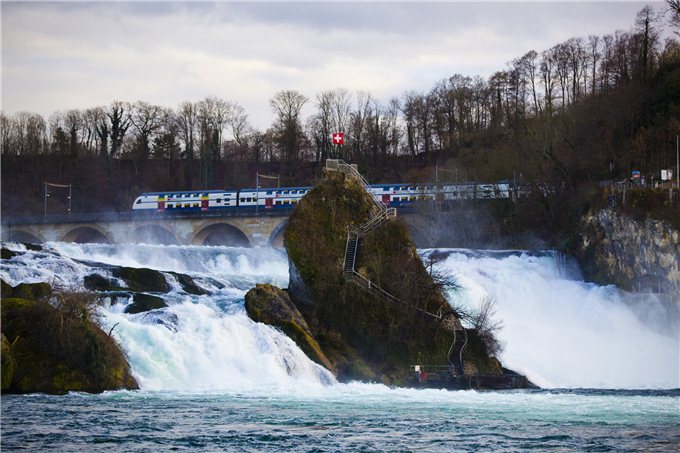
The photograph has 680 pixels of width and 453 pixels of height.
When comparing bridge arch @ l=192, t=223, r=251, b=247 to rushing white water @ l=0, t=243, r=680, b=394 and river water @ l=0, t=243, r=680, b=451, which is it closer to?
rushing white water @ l=0, t=243, r=680, b=394

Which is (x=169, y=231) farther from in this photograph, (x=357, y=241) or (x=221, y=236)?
(x=357, y=241)

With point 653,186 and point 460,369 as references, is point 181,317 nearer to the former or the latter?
point 460,369

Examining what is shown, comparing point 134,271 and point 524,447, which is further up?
point 134,271

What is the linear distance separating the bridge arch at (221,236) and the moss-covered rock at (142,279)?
39661mm

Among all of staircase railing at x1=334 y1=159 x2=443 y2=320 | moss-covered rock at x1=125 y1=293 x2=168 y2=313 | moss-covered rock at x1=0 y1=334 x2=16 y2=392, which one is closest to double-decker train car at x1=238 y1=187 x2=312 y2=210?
staircase railing at x1=334 y1=159 x2=443 y2=320

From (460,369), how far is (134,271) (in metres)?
17.3

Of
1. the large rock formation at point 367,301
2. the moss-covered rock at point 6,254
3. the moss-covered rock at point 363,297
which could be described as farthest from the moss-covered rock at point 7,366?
the moss-covered rock at point 6,254

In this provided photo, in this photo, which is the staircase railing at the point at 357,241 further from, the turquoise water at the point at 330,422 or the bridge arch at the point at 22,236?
the bridge arch at the point at 22,236

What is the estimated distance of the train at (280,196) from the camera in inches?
3450

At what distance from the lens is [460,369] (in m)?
47.1

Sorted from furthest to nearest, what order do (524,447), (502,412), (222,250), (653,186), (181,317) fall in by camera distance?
(222,250), (653,186), (181,317), (502,412), (524,447)

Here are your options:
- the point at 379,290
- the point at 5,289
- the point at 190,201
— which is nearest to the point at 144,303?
the point at 5,289

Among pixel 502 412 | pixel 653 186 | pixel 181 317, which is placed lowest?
pixel 502 412

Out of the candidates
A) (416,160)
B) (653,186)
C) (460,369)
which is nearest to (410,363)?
(460,369)
